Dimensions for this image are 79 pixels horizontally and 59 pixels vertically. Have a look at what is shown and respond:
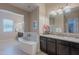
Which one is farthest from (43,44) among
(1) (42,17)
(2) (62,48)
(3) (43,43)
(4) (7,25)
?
(4) (7,25)

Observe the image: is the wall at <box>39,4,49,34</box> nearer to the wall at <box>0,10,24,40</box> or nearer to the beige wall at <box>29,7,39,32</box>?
the beige wall at <box>29,7,39,32</box>

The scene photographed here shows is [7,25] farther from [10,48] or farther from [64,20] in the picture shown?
[64,20]

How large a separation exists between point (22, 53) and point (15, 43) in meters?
0.30

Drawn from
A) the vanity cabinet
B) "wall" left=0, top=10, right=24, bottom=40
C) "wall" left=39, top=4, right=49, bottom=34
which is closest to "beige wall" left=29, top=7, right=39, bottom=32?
"wall" left=39, top=4, right=49, bottom=34

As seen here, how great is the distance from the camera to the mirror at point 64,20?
7.84ft

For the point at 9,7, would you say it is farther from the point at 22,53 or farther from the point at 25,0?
the point at 22,53

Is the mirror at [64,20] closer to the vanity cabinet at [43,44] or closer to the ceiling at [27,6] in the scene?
the vanity cabinet at [43,44]

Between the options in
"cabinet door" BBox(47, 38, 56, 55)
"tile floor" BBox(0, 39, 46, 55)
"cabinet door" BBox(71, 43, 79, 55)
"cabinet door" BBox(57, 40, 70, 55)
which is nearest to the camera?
"cabinet door" BBox(71, 43, 79, 55)

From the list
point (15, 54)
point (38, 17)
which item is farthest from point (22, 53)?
point (38, 17)

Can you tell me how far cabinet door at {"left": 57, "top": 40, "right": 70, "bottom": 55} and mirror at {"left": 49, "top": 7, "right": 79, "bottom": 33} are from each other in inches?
13.1

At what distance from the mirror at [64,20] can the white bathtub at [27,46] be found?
583mm

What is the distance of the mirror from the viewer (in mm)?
2389

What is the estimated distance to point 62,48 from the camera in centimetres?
232

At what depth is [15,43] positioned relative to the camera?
246 cm
